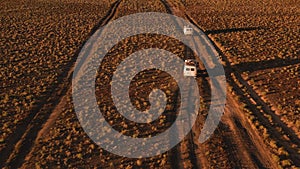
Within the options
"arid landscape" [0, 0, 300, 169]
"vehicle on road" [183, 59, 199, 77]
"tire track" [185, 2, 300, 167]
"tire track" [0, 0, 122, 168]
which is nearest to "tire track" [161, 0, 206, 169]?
"arid landscape" [0, 0, 300, 169]

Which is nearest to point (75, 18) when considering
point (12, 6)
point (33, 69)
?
point (12, 6)

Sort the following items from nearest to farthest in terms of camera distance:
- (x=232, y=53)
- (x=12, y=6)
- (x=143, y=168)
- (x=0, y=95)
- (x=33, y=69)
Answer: (x=143, y=168) → (x=0, y=95) → (x=33, y=69) → (x=232, y=53) → (x=12, y=6)

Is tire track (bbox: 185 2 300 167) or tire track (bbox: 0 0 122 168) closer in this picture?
tire track (bbox: 0 0 122 168)

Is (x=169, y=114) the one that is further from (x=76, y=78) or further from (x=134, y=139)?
(x=76, y=78)

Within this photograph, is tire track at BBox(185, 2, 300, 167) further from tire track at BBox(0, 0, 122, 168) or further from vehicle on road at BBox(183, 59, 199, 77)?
tire track at BBox(0, 0, 122, 168)

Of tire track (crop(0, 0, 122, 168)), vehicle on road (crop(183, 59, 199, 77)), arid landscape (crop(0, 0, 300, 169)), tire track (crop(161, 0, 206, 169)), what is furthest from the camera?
vehicle on road (crop(183, 59, 199, 77))

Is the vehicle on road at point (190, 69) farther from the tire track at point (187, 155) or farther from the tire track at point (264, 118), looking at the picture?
the tire track at point (187, 155)

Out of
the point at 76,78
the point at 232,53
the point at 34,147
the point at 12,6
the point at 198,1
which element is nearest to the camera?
the point at 34,147
